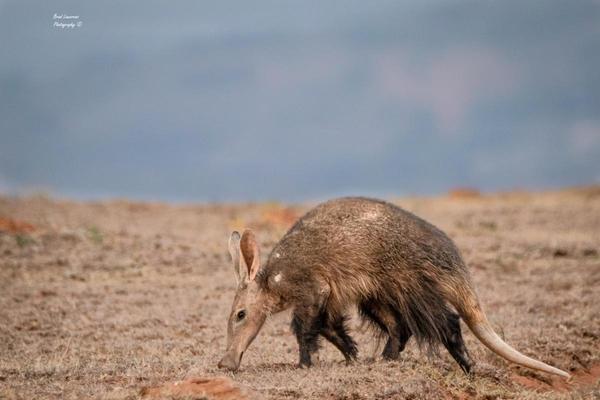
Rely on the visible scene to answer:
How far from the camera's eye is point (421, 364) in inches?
323

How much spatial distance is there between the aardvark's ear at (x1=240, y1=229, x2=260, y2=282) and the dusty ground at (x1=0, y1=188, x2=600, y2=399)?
0.94 metres

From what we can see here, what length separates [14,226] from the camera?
1680 cm

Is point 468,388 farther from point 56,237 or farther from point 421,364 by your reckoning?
point 56,237

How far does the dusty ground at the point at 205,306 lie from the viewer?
779cm

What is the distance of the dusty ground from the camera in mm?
7785

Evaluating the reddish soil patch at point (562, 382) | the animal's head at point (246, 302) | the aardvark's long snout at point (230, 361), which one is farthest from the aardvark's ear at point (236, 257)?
the reddish soil patch at point (562, 382)

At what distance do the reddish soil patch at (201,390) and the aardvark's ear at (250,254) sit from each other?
5.61 feet

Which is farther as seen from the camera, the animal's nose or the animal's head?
the animal's head

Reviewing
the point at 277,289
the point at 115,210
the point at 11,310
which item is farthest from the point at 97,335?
the point at 115,210

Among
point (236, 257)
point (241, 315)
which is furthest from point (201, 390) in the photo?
point (236, 257)

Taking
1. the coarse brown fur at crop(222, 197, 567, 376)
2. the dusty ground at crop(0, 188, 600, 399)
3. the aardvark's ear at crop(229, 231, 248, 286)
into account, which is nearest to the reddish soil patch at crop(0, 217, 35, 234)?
the dusty ground at crop(0, 188, 600, 399)

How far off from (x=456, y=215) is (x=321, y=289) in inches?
499

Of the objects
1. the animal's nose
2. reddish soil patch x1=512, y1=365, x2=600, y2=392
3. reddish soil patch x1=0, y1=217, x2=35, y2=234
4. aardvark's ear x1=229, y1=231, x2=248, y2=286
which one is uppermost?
reddish soil patch x1=0, y1=217, x2=35, y2=234

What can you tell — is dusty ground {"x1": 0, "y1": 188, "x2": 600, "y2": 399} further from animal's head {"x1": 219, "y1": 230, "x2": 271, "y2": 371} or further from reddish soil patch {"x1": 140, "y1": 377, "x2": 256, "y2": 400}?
animal's head {"x1": 219, "y1": 230, "x2": 271, "y2": 371}
